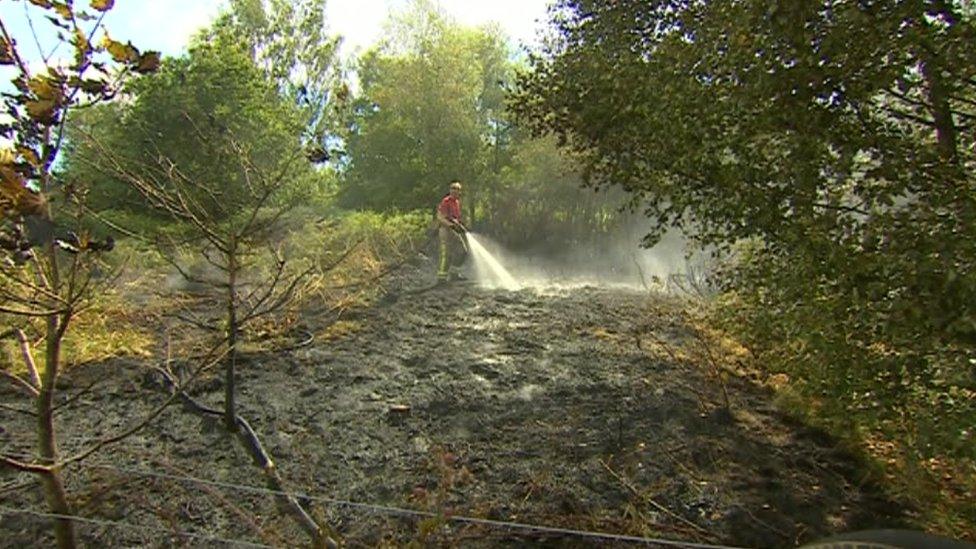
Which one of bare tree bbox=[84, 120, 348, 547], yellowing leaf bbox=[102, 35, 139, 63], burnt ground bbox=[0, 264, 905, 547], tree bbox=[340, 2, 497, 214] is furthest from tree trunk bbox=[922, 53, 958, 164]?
tree bbox=[340, 2, 497, 214]

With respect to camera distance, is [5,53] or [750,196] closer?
[5,53]

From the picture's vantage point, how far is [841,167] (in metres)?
2.94

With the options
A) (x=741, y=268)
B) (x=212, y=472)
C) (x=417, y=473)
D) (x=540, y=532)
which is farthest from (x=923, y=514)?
(x=212, y=472)

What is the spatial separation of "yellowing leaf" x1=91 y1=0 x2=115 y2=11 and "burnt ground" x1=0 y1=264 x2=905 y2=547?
6.35 ft

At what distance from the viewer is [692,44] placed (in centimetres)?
365

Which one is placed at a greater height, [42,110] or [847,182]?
[847,182]

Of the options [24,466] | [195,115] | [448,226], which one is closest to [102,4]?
[24,466]

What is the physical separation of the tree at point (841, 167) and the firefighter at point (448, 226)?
6.27 metres

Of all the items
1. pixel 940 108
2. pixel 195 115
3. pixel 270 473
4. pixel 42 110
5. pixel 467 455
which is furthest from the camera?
pixel 195 115

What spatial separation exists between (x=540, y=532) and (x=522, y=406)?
1.74 m

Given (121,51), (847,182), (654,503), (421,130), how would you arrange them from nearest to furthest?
(121,51) → (847,182) → (654,503) → (421,130)

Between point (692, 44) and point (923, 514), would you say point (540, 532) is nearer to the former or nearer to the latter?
point (923, 514)

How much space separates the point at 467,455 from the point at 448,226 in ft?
19.9

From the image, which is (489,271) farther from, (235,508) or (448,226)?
(235,508)
